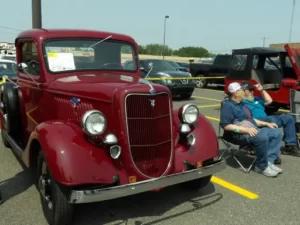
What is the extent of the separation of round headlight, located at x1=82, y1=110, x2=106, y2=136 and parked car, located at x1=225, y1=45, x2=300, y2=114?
6564 millimetres

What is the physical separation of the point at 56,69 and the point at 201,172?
85.9 inches

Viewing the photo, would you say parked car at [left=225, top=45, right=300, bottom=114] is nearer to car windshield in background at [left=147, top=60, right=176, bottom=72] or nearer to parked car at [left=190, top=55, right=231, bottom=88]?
car windshield in background at [left=147, top=60, right=176, bottom=72]

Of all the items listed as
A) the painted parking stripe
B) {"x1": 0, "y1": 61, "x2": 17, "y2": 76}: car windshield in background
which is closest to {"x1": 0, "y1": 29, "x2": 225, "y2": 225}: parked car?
the painted parking stripe

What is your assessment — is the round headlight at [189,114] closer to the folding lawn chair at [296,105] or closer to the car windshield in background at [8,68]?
the folding lawn chair at [296,105]

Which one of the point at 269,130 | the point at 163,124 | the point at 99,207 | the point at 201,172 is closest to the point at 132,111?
the point at 163,124

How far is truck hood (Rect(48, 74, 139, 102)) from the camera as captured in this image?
351 centimetres

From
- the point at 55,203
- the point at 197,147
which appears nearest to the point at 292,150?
the point at 197,147

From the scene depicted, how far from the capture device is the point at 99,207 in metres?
3.82

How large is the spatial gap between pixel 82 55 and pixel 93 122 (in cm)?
153

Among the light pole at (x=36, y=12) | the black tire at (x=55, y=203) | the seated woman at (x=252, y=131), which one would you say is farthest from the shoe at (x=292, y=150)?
the light pole at (x=36, y=12)

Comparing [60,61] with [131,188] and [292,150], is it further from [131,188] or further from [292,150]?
[292,150]

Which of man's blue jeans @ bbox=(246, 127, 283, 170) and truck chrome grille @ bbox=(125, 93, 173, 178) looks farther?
man's blue jeans @ bbox=(246, 127, 283, 170)

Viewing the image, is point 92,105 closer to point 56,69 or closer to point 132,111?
point 132,111

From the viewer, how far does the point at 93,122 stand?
3.26m
